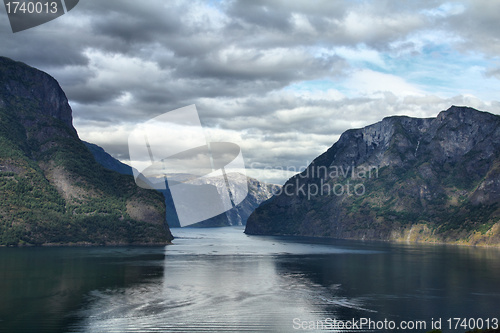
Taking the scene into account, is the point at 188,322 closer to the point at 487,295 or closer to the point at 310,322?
the point at 310,322

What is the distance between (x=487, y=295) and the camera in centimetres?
13962

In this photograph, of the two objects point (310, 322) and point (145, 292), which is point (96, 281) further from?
point (310, 322)

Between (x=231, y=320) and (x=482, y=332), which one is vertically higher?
(x=482, y=332)

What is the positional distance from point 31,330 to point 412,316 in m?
85.1

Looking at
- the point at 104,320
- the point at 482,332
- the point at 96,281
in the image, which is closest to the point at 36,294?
the point at 96,281

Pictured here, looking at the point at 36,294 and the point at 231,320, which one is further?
the point at 36,294

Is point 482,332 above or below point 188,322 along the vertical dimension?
above

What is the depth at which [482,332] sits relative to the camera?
64438 millimetres

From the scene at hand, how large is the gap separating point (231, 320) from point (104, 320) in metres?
28.0

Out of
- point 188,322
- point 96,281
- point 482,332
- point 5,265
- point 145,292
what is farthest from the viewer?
point 5,265

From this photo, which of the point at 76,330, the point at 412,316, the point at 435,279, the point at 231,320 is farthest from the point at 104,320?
the point at 435,279

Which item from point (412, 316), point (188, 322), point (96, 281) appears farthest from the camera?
point (96, 281)

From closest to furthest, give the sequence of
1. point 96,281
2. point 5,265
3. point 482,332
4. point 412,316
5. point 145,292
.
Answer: point 482,332 < point 412,316 < point 145,292 < point 96,281 < point 5,265

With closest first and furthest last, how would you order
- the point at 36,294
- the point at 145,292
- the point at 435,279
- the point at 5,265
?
the point at 36,294 → the point at 145,292 → the point at 435,279 → the point at 5,265
